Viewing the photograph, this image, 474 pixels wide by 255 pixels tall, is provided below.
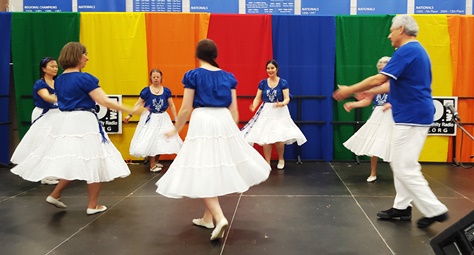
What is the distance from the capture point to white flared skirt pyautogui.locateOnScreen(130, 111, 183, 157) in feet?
18.1

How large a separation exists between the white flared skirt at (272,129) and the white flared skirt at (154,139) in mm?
1100

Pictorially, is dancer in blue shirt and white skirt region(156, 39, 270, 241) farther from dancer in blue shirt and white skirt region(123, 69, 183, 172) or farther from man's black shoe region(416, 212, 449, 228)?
dancer in blue shirt and white skirt region(123, 69, 183, 172)

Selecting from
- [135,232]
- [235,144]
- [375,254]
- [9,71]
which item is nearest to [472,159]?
Result: [375,254]

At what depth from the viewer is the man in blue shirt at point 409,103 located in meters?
2.82

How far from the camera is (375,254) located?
8.52ft

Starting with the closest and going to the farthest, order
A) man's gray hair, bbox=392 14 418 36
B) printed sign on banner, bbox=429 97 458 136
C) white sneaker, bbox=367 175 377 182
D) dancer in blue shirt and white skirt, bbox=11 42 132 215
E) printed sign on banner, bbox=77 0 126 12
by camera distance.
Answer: man's gray hair, bbox=392 14 418 36, dancer in blue shirt and white skirt, bbox=11 42 132 215, white sneaker, bbox=367 175 377 182, printed sign on banner, bbox=429 97 458 136, printed sign on banner, bbox=77 0 126 12

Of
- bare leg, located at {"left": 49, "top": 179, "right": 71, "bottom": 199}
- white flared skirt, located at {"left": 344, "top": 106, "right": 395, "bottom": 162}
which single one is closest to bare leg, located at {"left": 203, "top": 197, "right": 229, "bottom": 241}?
bare leg, located at {"left": 49, "top": 179, "right": 71, "bottom": 199}

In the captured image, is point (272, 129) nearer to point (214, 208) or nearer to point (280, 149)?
point (280, 149)

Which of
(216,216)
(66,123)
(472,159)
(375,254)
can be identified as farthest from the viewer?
(472,159)

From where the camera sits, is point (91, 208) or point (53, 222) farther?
point (91, 208)

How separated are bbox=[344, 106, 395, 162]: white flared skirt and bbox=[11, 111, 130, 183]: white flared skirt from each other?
298 cm

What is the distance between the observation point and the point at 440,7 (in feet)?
22.3

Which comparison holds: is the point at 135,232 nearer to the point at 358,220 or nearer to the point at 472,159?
the point at 358,220

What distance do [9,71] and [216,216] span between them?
5174 mm
